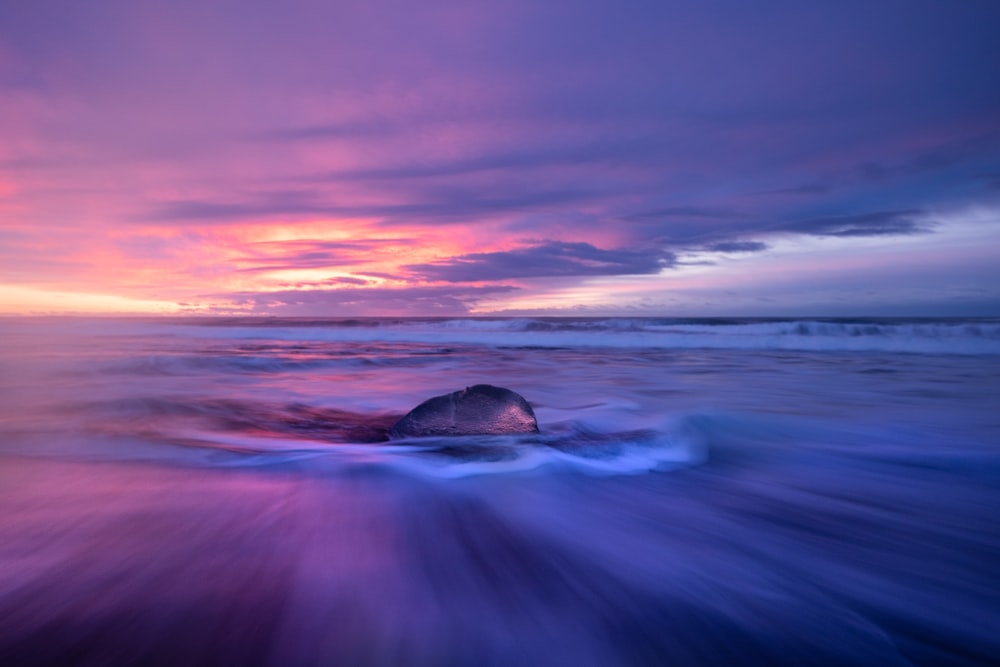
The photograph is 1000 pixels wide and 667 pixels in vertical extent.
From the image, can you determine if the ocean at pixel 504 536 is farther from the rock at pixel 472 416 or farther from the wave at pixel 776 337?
the wave at pixel 776 337

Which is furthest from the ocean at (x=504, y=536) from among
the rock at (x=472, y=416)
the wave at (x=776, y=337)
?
the wave at (x=776, y=337)

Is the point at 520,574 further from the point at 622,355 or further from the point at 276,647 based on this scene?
the point at 622,355

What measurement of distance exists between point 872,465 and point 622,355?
1047 centimetres

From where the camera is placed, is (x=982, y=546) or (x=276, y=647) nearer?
(x=276, y=647)

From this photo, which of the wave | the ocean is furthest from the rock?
the wave

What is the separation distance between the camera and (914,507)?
3195mm

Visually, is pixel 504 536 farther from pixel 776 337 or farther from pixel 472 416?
pixel 776 337

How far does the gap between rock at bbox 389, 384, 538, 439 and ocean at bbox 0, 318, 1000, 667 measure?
7.2 inches

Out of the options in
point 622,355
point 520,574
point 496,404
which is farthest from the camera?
point 622,355

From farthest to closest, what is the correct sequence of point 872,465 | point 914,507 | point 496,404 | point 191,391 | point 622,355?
1. point 622,355
2. point 191,391
3. point 496,404
4. point 872,465
5. point 914,507

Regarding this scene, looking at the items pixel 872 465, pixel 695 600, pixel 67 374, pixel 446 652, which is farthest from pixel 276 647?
pixel 67 374

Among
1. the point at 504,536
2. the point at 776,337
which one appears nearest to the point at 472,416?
the point at 504,536

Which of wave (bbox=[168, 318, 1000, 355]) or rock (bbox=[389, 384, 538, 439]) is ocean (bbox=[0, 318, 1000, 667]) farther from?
wave (bbox=[168, 318, 1000, 355])

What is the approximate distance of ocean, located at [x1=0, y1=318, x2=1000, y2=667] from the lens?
6.14ft
